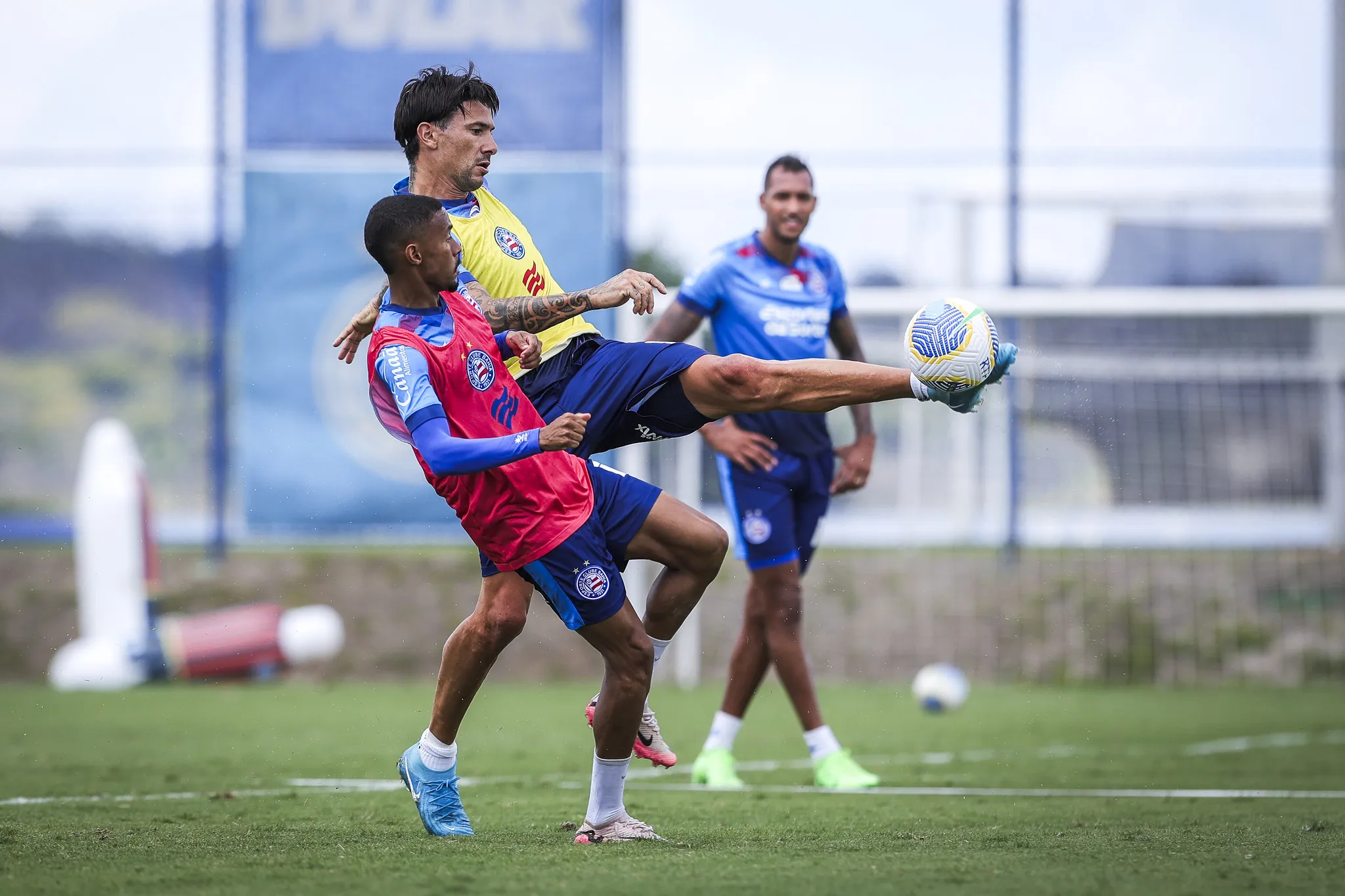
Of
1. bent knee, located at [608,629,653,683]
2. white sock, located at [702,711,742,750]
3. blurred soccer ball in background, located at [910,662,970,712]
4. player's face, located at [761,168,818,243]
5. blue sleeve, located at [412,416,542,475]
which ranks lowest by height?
blurred soccer ball in background, located at [910,662,970,712]

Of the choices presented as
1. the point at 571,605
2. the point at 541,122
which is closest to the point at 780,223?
the point at 571,605

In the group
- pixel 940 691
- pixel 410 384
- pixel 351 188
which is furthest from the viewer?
pixel 351 188

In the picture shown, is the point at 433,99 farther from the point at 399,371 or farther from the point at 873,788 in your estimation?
the point at 873,788

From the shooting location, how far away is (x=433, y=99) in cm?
514

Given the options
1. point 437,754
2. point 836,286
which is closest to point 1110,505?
point 836,286

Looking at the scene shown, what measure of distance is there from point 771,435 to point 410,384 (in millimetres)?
2745

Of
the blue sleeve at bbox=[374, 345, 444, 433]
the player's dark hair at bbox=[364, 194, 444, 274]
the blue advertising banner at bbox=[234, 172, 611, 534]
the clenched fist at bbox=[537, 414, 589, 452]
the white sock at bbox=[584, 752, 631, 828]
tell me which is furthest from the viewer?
the blue advertising banner at bbox=[234, 172, 611, 534]

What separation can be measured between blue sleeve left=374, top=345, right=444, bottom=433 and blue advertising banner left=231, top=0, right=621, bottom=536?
667 cm

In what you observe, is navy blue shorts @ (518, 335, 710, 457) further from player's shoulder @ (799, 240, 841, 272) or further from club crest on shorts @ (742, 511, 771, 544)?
player's shoulder @ (799, 240, 841, 272)

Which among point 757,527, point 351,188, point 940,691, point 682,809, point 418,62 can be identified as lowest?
point 940,691

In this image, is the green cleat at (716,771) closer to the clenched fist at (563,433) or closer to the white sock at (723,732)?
the white sock at (723,732)

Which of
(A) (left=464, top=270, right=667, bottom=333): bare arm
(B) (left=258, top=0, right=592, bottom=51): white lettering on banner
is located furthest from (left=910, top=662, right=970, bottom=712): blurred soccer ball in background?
(B) (left=258, top=0, right=592, bottom=51): white lettering on banner

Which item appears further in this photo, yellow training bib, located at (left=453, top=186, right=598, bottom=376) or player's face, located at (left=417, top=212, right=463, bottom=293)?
yellow training bib, located at (left=453, top=186, right=598, bottom=376)

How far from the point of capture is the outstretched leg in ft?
15.3
